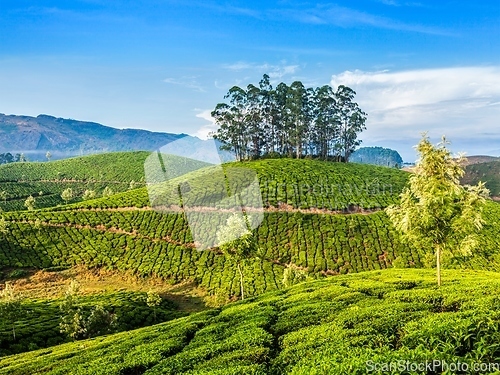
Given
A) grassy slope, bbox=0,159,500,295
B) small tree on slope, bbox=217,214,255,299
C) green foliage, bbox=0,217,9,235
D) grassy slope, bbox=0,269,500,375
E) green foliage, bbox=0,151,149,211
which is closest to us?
grassy slope, bbox=0,269,500,375

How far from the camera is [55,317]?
132ft

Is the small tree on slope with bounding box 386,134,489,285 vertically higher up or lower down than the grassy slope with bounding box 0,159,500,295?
higher up

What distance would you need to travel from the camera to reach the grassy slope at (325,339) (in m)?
9.15

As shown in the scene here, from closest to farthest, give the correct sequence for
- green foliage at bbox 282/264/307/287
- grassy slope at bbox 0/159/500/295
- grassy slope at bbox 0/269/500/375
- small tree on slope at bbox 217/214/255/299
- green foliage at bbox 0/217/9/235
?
grassy slope at bbox 0/269/500/375 → small tree on slope at bbox 217/214/255/299 → green foliage at bbox 282/264/307/287 → grassy slope at bbox 0/159/500/295 → green foliage at bbox 0/217/9/235

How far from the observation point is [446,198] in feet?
70.4

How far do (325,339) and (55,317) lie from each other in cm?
3903

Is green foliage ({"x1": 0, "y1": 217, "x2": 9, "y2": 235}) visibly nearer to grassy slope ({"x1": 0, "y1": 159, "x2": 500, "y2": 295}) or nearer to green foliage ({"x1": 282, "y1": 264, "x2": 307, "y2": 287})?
grassy slope ({"x1": 0, "y1": 159, "x2": 500, "y2": 295})

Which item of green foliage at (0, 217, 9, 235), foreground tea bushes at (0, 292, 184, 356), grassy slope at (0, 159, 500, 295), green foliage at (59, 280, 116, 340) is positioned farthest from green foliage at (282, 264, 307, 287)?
green foliage at (0, 217, 9, 235)

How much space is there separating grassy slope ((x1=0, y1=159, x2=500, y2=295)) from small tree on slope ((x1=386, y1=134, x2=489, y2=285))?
30.1 m

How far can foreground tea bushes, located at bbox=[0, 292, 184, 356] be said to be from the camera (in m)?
33.7

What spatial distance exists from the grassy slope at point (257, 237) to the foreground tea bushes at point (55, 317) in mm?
10032

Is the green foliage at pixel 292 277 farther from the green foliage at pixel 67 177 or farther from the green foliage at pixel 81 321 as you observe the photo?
the green foliage at pixel 67 177

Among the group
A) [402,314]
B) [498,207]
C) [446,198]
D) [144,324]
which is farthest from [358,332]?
[498,207]

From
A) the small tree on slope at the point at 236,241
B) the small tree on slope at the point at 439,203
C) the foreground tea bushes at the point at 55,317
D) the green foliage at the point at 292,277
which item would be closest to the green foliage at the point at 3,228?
the foreground tea bushes at the point at 55,317
